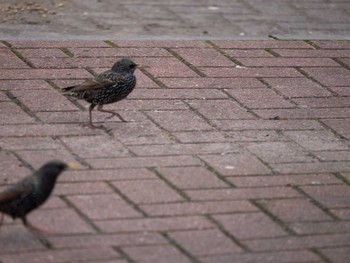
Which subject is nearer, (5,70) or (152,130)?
(152,130)

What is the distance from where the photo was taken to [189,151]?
733 centimetres

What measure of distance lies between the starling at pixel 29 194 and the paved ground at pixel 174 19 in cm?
405

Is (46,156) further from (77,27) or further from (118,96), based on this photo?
(77,27)

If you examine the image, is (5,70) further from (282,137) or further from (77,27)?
(282,137)

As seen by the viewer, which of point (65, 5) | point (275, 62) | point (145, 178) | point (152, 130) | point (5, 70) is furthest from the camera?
point (65, 5)

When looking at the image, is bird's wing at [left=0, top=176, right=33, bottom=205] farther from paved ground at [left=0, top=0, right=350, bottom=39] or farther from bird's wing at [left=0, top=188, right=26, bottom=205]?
paved ground at [left=0, top=0, right=350, bottom=39]

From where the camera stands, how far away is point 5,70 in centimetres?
880

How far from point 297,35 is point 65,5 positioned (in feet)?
8.18

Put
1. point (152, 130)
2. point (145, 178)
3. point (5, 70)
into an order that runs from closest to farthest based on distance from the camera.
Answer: point (145, 178)
point (152, 130)
point (5, 70)

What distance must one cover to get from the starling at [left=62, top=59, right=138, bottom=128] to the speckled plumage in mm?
1868

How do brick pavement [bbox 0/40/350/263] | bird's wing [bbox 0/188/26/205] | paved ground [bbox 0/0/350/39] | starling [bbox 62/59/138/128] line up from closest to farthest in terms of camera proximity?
bird's wing [bbox 0/188/26/205] < brick pavement [bbox 0/40/350/263] < starling [bbox 62/59/138/128] < paved ground [bbox 0/0/350/39]

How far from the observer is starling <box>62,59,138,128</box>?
25.5 feet

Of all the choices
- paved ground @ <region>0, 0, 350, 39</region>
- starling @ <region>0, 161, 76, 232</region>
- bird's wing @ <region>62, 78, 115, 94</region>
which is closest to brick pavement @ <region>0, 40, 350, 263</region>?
starling @ <region>0, 161, 76, 232</region>

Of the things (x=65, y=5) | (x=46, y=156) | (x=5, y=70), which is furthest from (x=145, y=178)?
(x=65, y=5)
